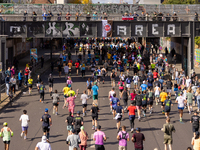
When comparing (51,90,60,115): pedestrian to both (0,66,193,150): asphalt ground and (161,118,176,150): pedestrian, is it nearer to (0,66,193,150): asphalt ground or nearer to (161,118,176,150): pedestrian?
(0,66,193,150): asphalt ground

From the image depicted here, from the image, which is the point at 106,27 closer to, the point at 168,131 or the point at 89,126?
the point at 89,126

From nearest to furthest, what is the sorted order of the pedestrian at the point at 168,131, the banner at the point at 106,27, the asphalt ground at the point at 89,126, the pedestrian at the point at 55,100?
1. the pedestrian at the point at 168,131
2. the asphalt ground at the point at 89,126
3. the pedestrian at the point at 55,100
4. the banner at the point at 106,27

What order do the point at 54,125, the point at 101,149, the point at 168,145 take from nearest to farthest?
the point at 101,149 → the point at 168,145 → the point at 54,125

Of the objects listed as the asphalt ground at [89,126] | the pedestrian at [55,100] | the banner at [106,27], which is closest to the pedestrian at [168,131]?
the asphalt ground at [89,126]

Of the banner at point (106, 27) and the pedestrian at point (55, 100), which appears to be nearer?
the pedestrian at point (55, 100)

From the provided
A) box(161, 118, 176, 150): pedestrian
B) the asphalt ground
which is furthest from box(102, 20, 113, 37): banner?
box(161, 118, 176, 150): pedestrian

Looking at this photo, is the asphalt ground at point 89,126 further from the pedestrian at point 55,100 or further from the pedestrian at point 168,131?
the pedestrian at point 168,131

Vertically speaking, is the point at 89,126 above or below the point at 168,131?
below

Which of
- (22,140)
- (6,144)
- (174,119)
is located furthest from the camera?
(174,119)

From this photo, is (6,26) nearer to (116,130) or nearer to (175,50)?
(116,130)

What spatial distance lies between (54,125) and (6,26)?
17633 millimetres

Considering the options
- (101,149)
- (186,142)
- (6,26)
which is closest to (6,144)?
(101,149)

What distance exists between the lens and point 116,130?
16562mm

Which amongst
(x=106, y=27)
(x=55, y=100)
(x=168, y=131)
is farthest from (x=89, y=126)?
(x=106, y=27)
